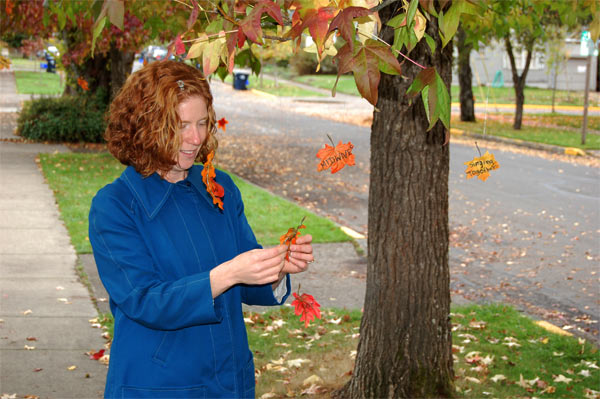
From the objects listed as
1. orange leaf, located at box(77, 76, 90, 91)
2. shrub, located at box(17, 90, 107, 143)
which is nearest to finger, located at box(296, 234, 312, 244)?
orange leaf, located at box(77, 76, 90, 91)

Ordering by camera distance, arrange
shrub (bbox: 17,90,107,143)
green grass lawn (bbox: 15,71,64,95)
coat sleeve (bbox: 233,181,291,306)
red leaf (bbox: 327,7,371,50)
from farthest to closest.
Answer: green grass lawn (bbox: 15,71,64,95) < shrub (bbox: 17,90,107,143) < coat sleeve (bbox: 233,181,291,306) < red leaf (bbox: 327,7,371,50)

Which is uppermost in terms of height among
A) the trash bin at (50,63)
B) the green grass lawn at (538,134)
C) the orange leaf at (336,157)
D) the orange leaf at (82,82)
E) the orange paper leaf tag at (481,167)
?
the trash bin at (50,63)

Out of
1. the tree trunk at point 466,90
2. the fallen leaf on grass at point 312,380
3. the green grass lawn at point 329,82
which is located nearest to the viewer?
the fallen leaf on grass at point 312,380

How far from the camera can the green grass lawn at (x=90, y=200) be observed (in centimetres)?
988

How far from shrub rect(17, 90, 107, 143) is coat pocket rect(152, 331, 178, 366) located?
16046 mm

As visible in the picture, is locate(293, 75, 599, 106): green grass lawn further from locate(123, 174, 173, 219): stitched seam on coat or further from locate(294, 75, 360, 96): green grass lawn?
locate(123, 174, 173, 219): stitched seam on coat

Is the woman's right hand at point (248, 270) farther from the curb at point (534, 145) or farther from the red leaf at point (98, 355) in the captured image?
the curb at point (534, 145)

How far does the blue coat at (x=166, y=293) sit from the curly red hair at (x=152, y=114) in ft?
0.25

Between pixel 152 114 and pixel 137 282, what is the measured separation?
51 centimetres

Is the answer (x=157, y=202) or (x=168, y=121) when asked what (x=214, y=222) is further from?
(x=168, y=121)

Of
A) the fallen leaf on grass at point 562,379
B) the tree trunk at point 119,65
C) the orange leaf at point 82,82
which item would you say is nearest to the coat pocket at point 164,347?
the fallen leaf on grass at point 562,379

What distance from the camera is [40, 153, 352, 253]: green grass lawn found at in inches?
389

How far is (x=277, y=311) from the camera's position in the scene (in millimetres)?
7129

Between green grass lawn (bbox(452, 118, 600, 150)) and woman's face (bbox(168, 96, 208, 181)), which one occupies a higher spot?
woman's face (bbox(168, 96, 208, 181))
